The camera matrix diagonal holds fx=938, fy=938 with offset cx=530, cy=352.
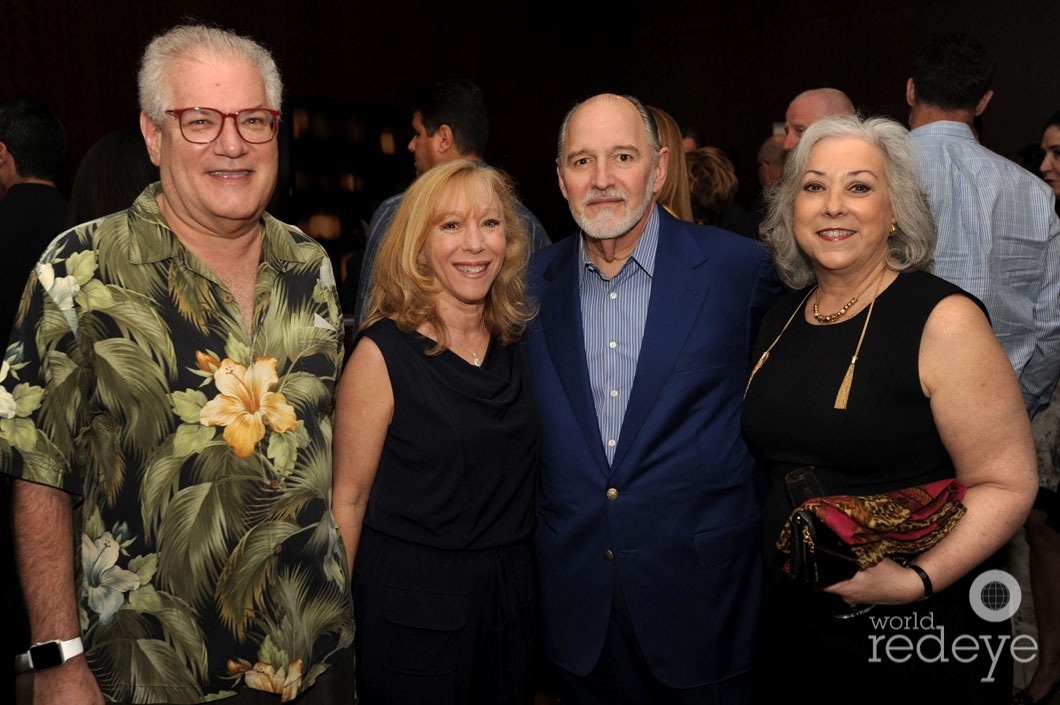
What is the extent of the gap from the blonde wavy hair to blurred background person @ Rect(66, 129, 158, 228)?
890 millimetres

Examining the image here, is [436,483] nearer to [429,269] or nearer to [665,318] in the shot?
[429,269]

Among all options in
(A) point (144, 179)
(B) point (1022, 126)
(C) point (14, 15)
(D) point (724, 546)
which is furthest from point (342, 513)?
(B) point (1022, 126)

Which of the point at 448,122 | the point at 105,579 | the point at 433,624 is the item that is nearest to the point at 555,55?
the point at 448,122

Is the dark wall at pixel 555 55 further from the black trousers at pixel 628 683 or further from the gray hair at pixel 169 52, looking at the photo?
the gray hair at pixel 169 52

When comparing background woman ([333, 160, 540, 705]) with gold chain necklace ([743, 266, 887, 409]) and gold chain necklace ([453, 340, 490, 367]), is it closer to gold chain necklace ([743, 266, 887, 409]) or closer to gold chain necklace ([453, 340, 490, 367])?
gold chain necklace ([453, 340, 490, 367])

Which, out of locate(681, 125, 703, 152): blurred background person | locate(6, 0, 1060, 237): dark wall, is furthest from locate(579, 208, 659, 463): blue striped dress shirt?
locate(681, 125, 703, 152): blurred background person

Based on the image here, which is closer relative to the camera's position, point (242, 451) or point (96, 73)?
point (242, 451)

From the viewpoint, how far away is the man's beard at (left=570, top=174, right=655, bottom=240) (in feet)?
7.71

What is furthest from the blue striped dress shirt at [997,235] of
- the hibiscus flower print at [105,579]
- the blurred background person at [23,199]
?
the blurred background person at [23,199]

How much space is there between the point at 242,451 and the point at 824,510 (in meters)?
1.08

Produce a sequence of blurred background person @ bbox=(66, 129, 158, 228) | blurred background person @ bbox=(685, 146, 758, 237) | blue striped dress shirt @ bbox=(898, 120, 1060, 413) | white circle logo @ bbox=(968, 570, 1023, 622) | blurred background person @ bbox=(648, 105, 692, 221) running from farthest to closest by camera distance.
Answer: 1. blurred background person @ bbox=(685, 146, 758, 237)
2. blurred background person @ bbox=(648, 105, 692, 221)
3. blue striped dress shirt @ bbox=(898, 120, 1060, 413)
4. blurred background person @ bbox=(66, 129, 158, 228)
5. white circle logo @ bbox=(968, 570, 1023, 622)

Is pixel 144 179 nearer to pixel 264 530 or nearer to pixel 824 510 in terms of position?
pixel 264 530

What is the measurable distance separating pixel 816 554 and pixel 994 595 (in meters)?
0.68

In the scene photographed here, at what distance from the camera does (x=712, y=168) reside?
5.02 metres
